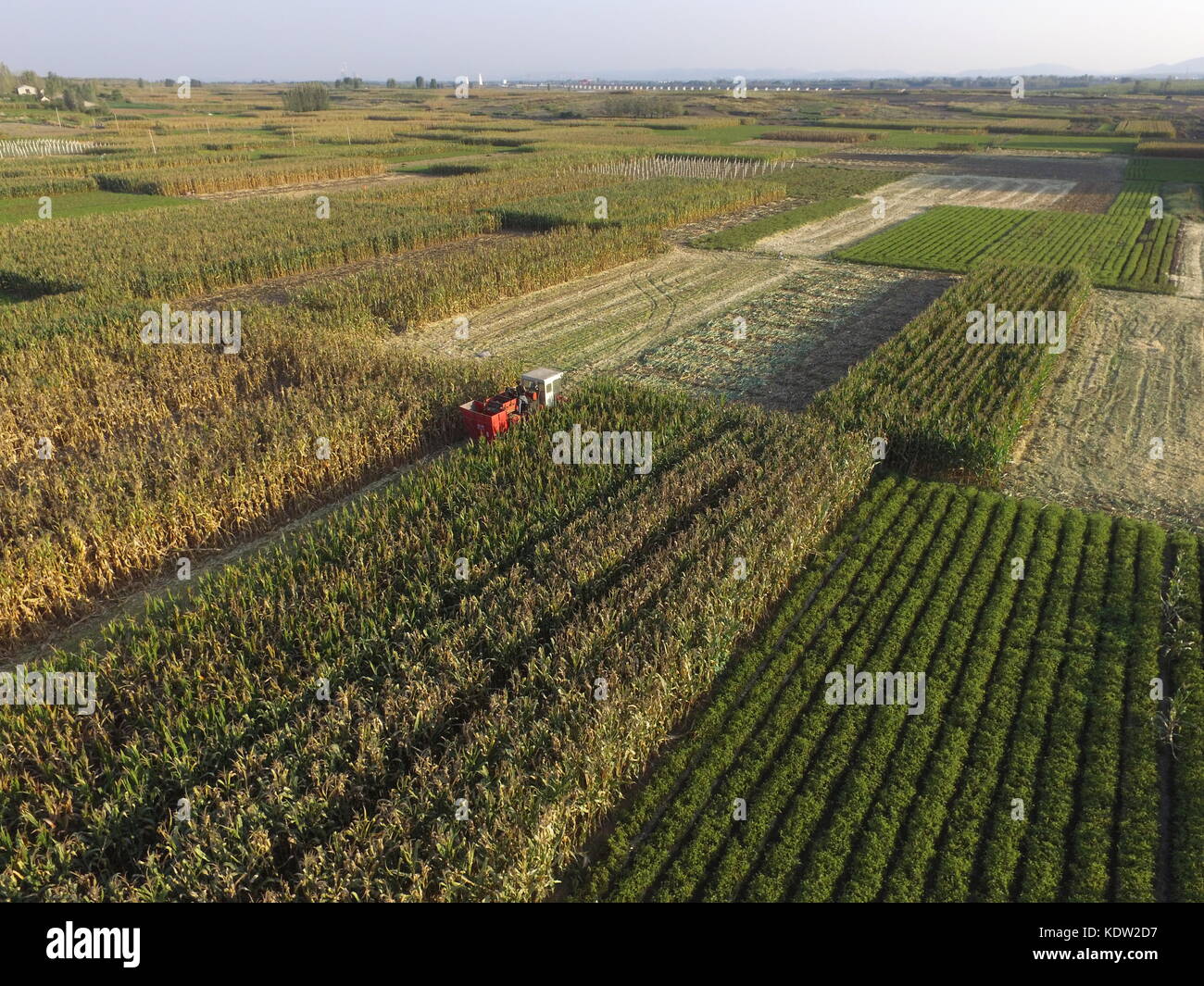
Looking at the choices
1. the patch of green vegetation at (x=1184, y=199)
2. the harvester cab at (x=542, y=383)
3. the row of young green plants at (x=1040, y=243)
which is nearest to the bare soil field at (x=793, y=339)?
the row of young green plants at (x=1040, y=243)

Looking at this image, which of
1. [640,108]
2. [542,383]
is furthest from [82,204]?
[640,108]

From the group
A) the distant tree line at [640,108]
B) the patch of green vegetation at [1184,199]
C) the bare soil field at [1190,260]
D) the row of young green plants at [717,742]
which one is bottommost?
the row of young green plants at [717,742]

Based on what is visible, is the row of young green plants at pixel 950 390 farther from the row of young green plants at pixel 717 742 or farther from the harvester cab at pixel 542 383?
the harvester cab at pixel 542 383

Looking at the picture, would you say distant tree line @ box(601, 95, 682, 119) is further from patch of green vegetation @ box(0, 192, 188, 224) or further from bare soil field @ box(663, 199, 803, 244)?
patch of green vegetation @ box(0, 192, 188, 224)

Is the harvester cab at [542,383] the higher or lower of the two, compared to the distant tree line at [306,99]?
lower

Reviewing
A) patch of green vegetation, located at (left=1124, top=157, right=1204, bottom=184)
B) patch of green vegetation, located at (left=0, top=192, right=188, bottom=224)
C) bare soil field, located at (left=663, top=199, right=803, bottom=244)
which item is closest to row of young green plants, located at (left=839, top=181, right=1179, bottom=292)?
bare soil field, located at (left=663, top=199, right=803, bottom=244)

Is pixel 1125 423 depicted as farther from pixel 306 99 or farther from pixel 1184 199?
pixel 306 99

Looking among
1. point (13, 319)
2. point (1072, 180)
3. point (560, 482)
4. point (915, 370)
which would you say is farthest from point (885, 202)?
point (13, 319)
